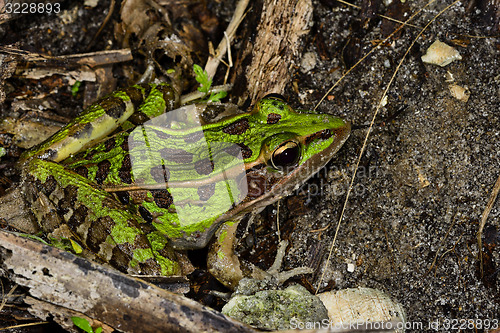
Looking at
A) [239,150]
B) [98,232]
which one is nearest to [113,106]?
[98,232]

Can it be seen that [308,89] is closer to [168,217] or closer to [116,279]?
[168,217]

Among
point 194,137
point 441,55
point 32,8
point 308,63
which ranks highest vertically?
point 32,8

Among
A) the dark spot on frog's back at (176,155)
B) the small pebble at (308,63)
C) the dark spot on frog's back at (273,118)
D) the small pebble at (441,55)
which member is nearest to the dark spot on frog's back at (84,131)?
the dark spot on frog's back at (176,155)

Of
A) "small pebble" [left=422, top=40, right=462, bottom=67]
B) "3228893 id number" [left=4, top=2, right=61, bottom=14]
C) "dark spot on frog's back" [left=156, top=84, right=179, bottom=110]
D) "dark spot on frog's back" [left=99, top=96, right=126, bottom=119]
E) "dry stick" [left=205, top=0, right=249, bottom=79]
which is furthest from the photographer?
"dry stick" [left=205, top=0, right=249, bottom=79]

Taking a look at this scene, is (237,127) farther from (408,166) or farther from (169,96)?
(408,166)

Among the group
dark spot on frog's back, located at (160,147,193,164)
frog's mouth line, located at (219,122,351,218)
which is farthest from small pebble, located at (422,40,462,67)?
dark spot on frog's back, located at (160,147,193,164)

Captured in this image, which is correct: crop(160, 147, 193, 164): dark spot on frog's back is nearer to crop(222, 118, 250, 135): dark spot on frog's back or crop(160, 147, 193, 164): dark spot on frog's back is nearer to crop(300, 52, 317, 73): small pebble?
crop(222, 118, 250, 135): dark spot on frog's back

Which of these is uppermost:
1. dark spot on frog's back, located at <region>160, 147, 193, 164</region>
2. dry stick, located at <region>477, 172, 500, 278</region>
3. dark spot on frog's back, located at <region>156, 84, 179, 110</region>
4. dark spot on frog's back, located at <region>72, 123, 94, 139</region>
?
dark spot on frog's back, located at <region>156, 84, 179, 110</region>
